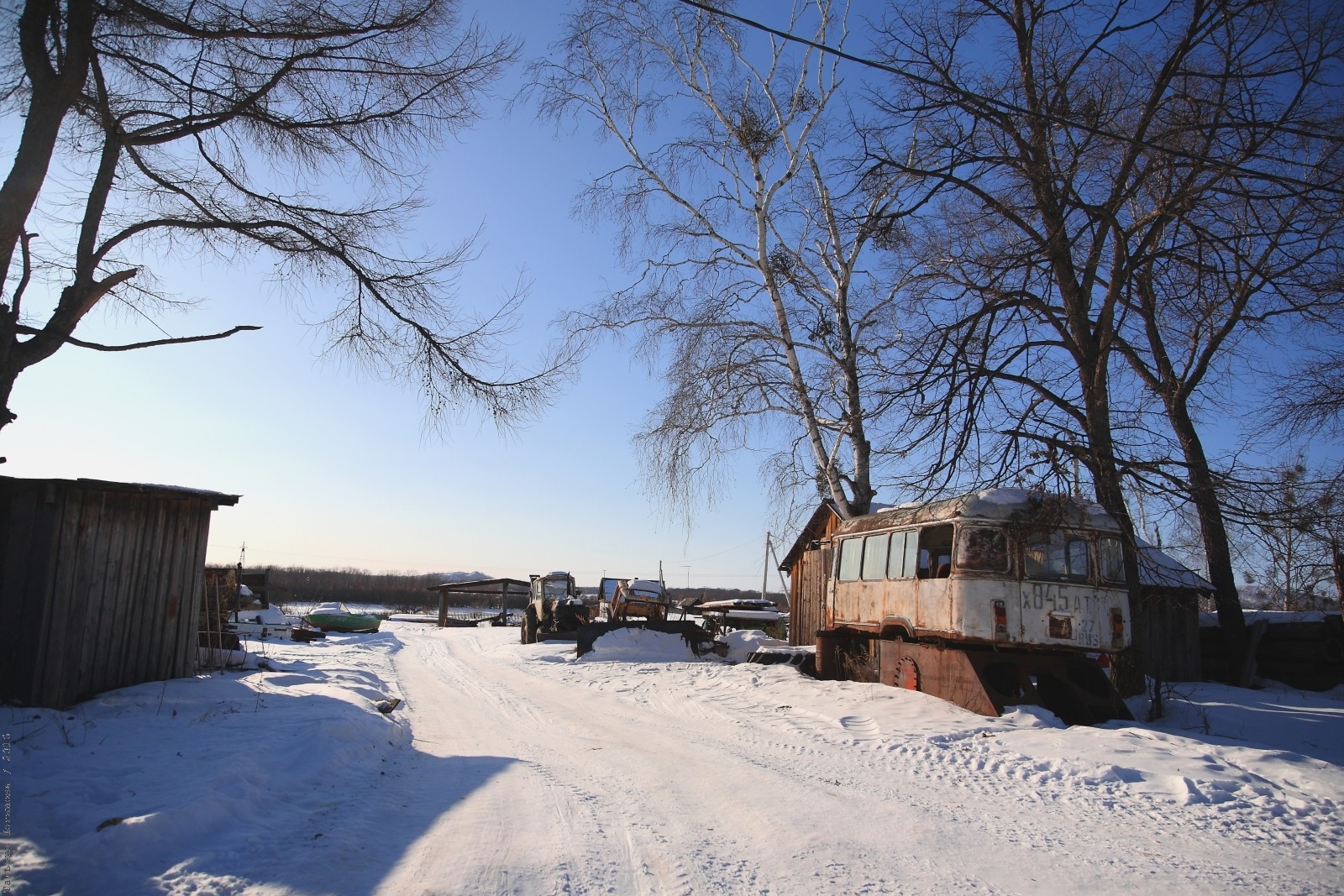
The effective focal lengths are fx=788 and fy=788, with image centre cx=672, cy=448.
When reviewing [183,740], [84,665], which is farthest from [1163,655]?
[84,665]

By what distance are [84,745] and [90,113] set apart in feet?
17.9

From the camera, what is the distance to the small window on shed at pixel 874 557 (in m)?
13.1

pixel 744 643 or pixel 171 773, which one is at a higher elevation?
pixel 171 773

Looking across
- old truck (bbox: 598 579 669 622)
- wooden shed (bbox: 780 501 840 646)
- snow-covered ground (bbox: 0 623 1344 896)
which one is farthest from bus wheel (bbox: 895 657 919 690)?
old truck (bbox: 598 579 669 622)

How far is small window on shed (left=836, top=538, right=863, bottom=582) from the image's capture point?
46.4ft

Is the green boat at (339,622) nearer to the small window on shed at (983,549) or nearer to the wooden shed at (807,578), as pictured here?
the wooden shed at (807,578)

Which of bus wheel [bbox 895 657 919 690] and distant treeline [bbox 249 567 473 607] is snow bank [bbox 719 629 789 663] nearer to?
bus wheel [bbox 895 657 919 690]

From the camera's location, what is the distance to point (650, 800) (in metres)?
6.23

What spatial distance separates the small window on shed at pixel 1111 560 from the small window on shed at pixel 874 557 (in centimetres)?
322

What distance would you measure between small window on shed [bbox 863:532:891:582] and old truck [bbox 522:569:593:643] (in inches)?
612

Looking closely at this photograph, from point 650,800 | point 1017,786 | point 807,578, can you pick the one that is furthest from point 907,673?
point 807,578

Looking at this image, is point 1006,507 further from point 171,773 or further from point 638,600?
point 638,600

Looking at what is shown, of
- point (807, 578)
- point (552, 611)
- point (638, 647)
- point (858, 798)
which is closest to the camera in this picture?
point (858, 798)

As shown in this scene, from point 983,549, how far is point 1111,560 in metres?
1.88
